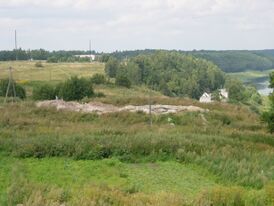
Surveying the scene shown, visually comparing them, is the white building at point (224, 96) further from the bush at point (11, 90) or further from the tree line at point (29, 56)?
the tree line at point (29, 56)

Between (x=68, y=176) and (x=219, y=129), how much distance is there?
12.8 m

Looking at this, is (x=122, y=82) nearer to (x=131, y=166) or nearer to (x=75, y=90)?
(x=75, y=90)

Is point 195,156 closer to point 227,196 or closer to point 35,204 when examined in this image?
point 227,196

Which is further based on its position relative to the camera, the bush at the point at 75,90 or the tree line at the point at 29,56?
the tree line at the point at 29,56

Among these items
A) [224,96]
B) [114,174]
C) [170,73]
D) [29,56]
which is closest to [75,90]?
[114,174]

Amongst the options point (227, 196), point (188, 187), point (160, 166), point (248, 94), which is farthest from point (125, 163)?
point (248, 94)

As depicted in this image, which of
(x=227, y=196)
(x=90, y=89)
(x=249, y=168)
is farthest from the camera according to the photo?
(x=90, y=89)

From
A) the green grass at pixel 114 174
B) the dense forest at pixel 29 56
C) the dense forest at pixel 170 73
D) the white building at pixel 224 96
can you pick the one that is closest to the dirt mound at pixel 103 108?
the green grass at pixel 114 174

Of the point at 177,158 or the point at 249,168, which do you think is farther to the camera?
the point at 177,158

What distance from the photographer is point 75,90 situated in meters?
49.4

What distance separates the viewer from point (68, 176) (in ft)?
49.4

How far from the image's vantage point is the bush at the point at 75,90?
1946 inches

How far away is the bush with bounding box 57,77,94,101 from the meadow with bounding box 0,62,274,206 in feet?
74.2

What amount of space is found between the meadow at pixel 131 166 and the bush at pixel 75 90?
74.2 ft
